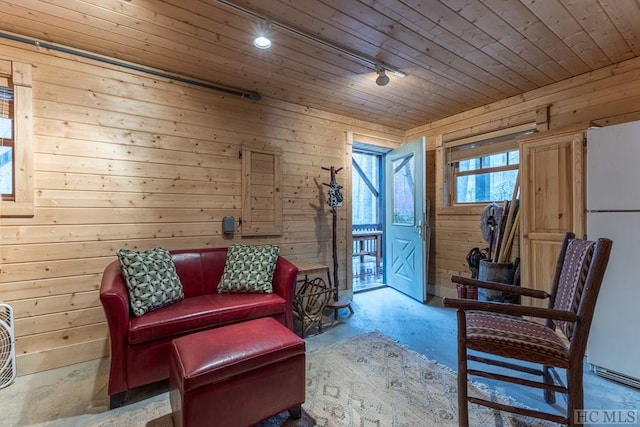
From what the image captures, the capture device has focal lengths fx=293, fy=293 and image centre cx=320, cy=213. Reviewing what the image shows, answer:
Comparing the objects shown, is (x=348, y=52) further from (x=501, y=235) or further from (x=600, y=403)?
(x=600, y=403)

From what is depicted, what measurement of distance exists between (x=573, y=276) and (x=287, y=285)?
1.93 m

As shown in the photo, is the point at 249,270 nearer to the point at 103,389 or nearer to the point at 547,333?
the point at 103,389

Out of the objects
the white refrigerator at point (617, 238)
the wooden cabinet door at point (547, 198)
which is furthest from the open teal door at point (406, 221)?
the white refrigerator at point (617, 238)

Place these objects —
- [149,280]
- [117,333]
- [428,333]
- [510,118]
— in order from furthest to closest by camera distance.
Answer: [510,118], [428,333], [149,280], [117,333]

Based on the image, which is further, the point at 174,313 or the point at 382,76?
the point at 382,76

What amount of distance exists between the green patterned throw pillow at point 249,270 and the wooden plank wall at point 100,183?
43 centimetres

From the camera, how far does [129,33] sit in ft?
7.05

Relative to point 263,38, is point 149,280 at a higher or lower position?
lower

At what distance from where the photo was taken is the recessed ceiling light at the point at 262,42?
2.17 m

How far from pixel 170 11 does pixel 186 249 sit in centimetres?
190

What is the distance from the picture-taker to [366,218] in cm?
596

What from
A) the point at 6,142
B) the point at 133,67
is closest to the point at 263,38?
the point at 133,67

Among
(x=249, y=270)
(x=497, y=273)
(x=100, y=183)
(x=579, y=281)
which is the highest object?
(x=100, y=183)

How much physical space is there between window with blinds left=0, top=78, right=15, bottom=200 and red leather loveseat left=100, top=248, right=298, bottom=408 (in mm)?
938
